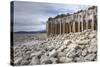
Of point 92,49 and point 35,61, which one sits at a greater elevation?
point 92,49

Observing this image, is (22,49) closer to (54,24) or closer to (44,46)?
(44,46)

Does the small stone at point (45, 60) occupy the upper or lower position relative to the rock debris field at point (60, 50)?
lower

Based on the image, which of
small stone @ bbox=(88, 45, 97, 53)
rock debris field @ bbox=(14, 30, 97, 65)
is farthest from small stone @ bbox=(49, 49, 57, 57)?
small stone @ bbox=(88, 45, 97, 53)

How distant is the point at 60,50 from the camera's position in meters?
2.43

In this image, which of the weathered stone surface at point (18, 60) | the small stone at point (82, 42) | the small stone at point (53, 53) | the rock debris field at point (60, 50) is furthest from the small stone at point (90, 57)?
the weathered stone surface at point (18, 60)

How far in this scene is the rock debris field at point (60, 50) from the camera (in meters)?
2.29

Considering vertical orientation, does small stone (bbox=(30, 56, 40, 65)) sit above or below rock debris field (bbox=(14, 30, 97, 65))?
below

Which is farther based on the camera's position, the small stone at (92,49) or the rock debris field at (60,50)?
the small stone at (92,49)

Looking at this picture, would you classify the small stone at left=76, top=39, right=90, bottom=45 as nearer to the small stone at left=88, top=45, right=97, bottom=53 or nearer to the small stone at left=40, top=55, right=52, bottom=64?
the small stone at left=88, top=45, right=97, bottom=53

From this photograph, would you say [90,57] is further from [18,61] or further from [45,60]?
[18,61]

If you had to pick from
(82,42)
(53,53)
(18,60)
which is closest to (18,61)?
(18,60)

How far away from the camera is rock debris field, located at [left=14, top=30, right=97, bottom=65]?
2.29m

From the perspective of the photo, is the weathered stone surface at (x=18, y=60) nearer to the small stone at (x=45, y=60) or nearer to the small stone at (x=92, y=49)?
the small stone at (x=45, y=60)

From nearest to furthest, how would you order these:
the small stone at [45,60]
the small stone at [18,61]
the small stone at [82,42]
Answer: the small stone at [18,61]
the small stone at [45,60]
the small stone at [82,42]
